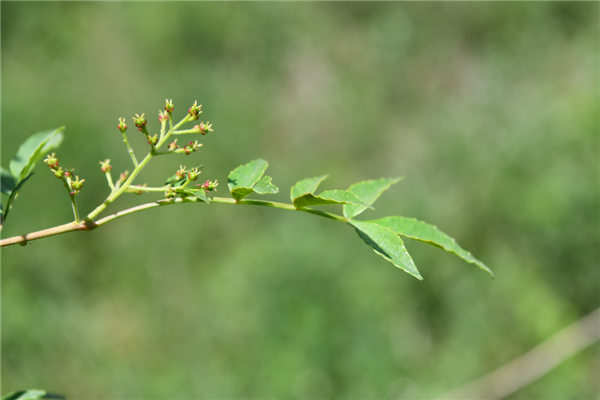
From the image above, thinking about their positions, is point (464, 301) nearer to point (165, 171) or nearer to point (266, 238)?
point (266, 238)

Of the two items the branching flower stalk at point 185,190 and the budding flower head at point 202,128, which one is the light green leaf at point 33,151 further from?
the budding flower head at point 202,128

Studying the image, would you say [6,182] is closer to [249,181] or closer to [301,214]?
[249,181]

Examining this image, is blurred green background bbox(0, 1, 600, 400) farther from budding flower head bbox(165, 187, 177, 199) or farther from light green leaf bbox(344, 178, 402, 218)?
budding flower head bbox(165, 187, 177, 199)

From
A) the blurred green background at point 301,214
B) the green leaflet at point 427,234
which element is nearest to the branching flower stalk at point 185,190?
the green leaflet at point 427,234

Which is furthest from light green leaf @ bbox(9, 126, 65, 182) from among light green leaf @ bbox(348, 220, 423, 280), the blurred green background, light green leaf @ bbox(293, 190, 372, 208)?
the blurred green background

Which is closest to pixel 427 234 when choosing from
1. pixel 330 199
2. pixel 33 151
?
pixel 330 199

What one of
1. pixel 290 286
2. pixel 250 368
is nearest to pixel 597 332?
pixel 290 286
